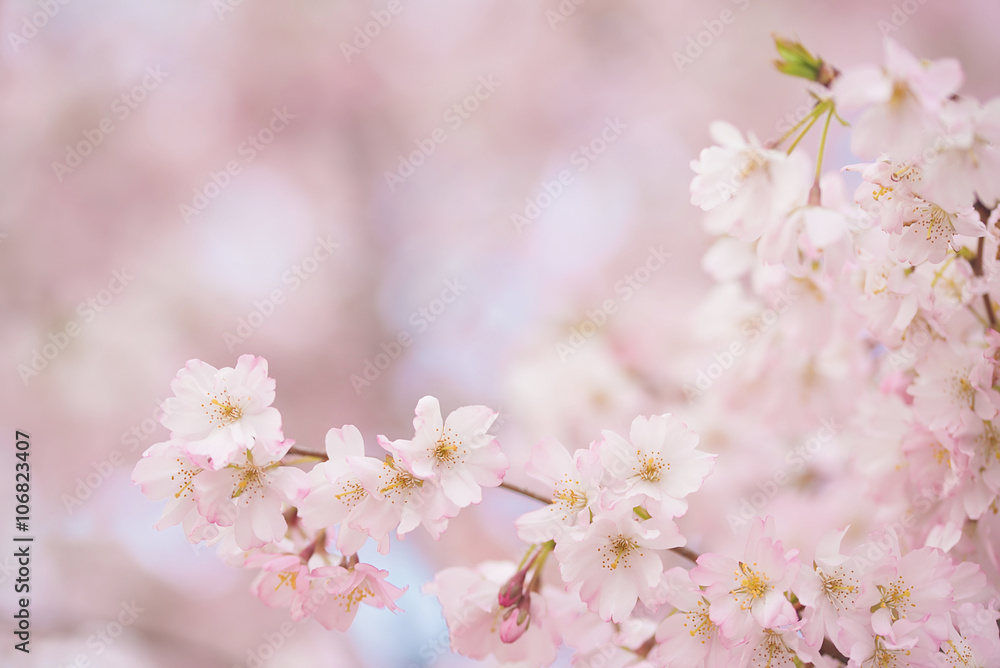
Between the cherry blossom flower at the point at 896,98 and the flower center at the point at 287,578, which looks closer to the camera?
the cherry blossom flower at the point at 896,98

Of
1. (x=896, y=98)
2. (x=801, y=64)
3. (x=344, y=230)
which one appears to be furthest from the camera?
(x=344, y=230)

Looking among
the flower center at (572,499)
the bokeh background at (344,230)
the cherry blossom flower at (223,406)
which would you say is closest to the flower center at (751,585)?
the flower center at (572,499)

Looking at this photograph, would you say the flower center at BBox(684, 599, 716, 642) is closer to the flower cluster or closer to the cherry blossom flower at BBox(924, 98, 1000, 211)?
the flower cluster

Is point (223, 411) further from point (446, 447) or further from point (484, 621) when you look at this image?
point (484, 621)

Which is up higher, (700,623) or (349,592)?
(349,592)

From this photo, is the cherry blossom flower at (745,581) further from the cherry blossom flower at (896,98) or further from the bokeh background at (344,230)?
the bokeh background at (344,230)

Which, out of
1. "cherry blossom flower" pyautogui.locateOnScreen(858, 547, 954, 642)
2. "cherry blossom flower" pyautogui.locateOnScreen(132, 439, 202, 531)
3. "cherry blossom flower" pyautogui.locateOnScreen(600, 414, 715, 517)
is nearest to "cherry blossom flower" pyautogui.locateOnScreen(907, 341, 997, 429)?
"cherry blossom flower" pyautogui.locateOnScreen(858, 547, 954, 642)

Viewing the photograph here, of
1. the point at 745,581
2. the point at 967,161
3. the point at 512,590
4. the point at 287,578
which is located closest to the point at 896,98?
the point at 967,161

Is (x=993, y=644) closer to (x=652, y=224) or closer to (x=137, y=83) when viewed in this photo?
(x=652, y=224)
